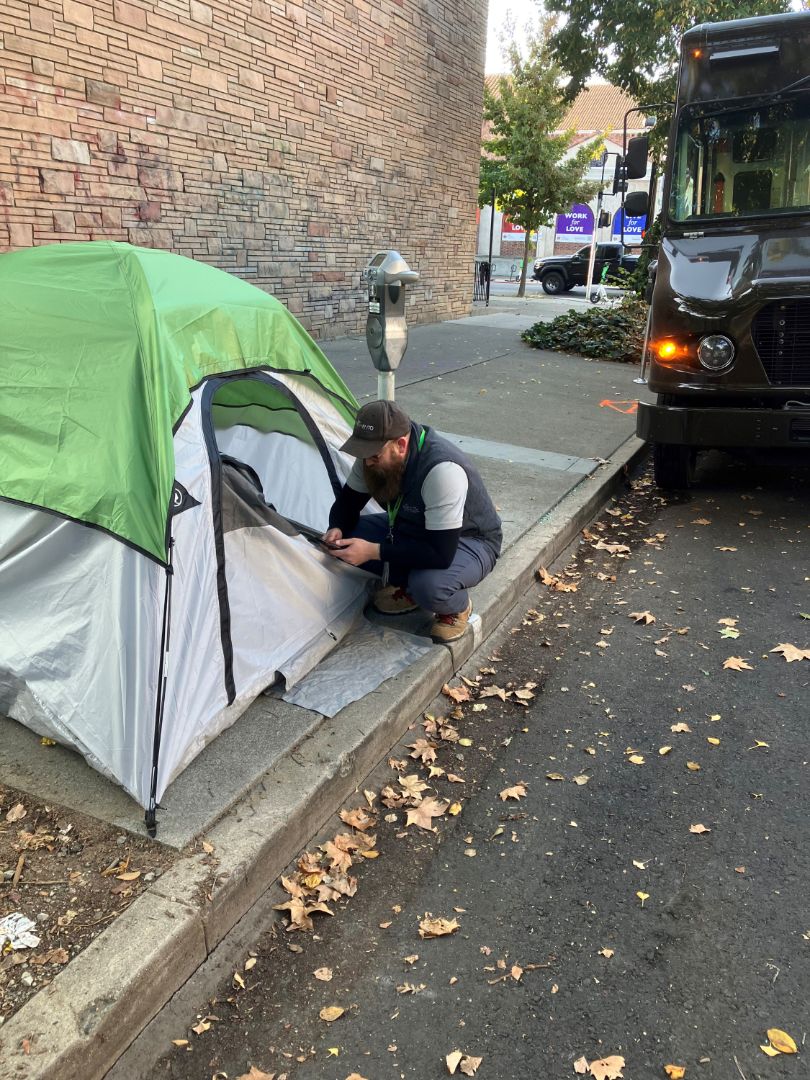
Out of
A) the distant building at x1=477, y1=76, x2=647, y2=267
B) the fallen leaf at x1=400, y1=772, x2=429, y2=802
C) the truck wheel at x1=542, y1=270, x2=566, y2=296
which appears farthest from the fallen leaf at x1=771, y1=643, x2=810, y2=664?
the distant building at x1=477, y1=76, x2=647, y2=267

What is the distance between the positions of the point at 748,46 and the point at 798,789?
5.50 meters

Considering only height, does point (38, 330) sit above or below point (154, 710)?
above

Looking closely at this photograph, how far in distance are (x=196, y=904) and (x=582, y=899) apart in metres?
1.21

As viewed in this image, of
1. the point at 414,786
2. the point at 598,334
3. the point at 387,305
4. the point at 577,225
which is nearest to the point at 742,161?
the point at 387,305

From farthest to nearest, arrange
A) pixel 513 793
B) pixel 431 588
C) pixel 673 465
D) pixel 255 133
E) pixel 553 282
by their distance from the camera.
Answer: pixel 553 282, pixel 255 133, pixel 673 465, pixel 431 588, pixel 513 793

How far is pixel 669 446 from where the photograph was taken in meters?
6.55

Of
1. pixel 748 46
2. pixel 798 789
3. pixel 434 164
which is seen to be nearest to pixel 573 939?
pixel 798 789

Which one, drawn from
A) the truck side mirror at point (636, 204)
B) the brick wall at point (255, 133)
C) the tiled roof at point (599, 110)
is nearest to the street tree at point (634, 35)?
the brick wall at point (255, 133)

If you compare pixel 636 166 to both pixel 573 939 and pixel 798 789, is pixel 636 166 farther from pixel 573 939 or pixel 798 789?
pixel 573 939

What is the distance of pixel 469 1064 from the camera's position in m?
2.14

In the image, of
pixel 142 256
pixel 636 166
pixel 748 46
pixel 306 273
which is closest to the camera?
pixel 142 256

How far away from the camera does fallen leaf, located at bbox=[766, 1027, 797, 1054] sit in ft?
7.14

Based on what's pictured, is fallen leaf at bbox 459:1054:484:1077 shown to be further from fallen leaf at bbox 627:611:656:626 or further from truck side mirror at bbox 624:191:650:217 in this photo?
truck side mirror at bbox 624:191:650:217

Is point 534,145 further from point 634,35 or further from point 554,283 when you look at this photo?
point 634,35
